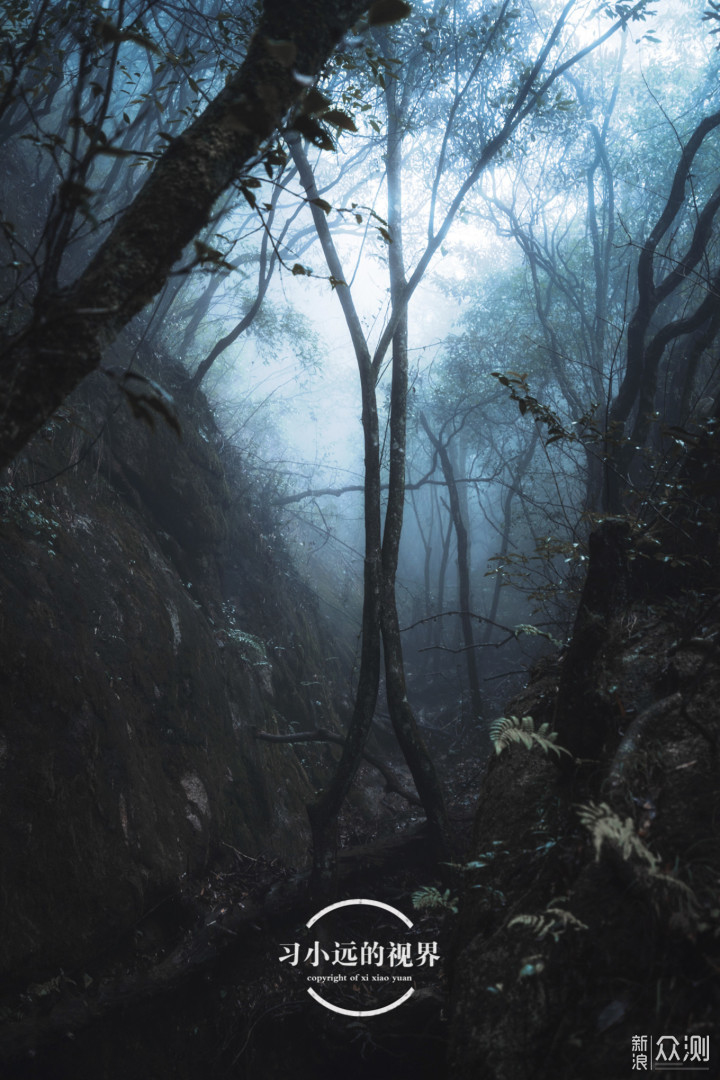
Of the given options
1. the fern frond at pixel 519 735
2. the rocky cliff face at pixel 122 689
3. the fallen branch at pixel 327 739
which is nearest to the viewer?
→ the fern frond at pixel 519 735

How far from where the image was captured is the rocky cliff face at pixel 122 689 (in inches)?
151

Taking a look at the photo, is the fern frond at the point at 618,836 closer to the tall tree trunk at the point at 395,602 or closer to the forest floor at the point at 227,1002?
the forest floor at the point at 227,1002

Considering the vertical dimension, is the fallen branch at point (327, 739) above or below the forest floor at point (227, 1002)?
above

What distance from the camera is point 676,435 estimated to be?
307 cm

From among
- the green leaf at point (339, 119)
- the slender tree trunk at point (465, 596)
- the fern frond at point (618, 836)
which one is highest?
the slender tree trunk at point (465, 596)

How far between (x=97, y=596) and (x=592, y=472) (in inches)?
282

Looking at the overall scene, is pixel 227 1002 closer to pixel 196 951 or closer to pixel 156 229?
pixel 196 951

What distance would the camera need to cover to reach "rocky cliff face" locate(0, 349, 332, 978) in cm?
384

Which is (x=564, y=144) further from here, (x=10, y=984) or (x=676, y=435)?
(x=10, y=984)

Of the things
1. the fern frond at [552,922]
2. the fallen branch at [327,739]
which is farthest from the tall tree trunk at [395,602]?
the fern frond at [552,922]

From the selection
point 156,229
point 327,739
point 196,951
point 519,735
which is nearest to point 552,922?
point 519,735

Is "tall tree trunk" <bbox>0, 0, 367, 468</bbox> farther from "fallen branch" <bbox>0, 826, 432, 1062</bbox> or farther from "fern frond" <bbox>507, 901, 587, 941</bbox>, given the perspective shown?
"fallen branch" <bbox>0, 826, 432, 1062</bbox>

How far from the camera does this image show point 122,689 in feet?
16.8

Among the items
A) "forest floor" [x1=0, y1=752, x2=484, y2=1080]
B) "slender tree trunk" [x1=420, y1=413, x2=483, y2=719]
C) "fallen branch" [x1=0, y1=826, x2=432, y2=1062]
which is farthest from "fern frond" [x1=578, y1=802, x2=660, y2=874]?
"slender tree trunk" [x1=420, y1=413, x2=483, y2=719]
